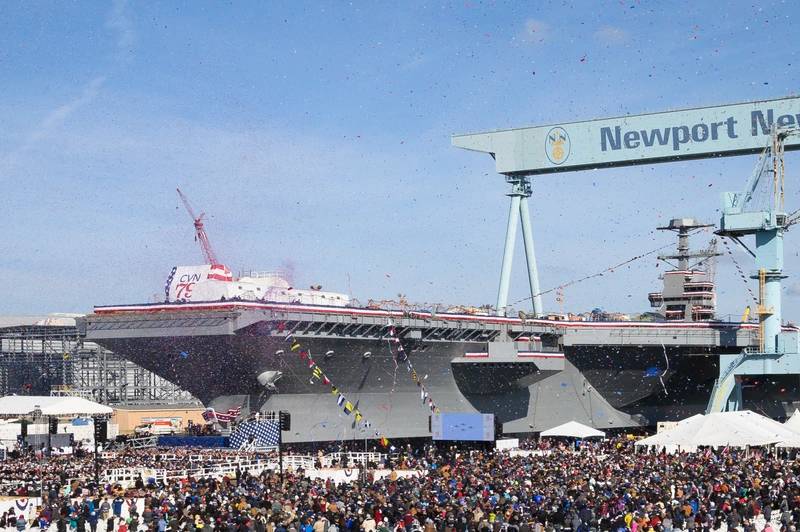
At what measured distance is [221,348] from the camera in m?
54.8

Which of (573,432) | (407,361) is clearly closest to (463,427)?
(573,432)

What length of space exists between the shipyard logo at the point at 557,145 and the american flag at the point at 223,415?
910 inches

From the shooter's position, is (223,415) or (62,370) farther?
(62,370)

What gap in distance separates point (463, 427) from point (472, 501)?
23.2m

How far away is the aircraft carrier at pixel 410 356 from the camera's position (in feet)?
181

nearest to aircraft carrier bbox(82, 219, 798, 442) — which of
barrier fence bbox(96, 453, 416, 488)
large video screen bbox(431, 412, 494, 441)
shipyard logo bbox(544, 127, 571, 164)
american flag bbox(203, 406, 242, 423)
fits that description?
american flag bbox(203, 406, 242, 423)

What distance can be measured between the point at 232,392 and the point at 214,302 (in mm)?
6295

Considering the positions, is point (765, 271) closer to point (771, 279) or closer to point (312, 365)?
point (771, 279)

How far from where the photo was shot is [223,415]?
58094mm

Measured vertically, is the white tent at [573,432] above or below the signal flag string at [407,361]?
below

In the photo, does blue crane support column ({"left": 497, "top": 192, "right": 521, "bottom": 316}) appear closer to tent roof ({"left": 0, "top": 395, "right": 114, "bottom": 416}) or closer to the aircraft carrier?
the aircraft carrier

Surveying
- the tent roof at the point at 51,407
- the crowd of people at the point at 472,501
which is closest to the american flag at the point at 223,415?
the tent roof at the point at 51,407

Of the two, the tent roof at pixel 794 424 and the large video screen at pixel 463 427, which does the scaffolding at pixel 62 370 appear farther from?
the tent roof at pixel 794 424

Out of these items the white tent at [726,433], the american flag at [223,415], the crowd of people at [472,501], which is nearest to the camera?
the crowd of people at [472,501]
